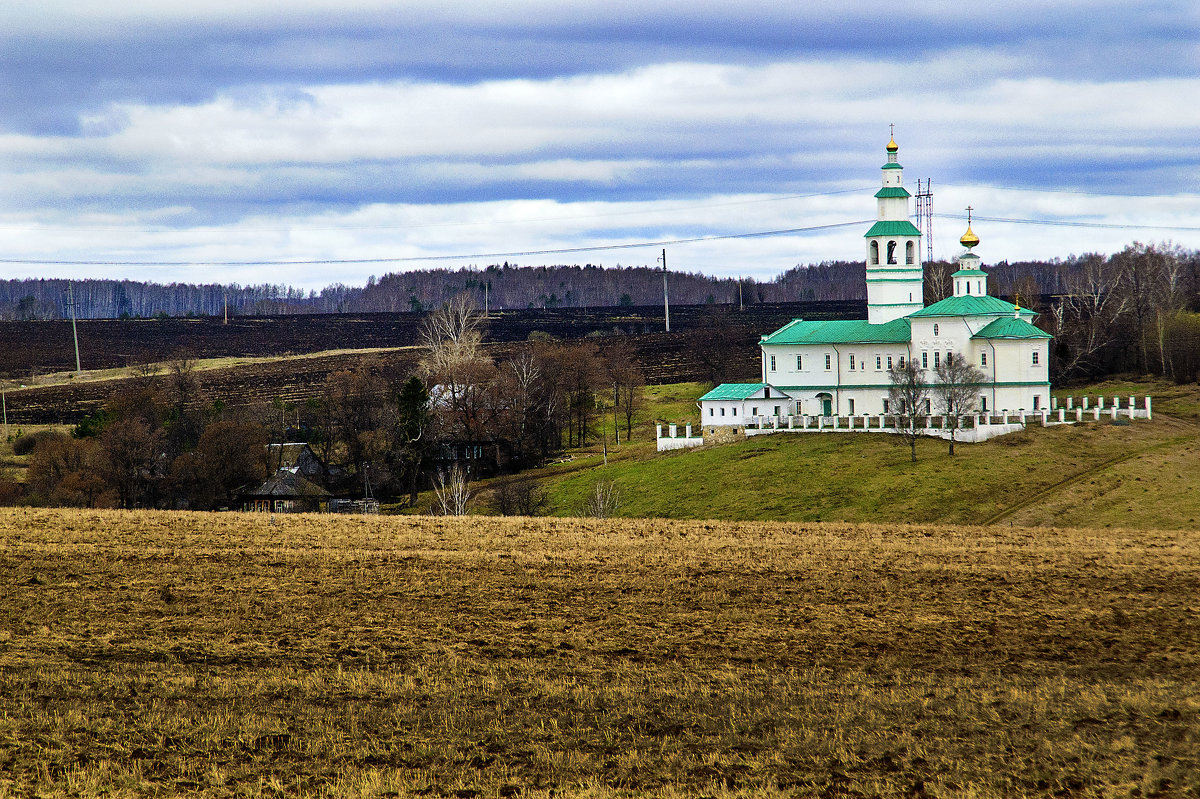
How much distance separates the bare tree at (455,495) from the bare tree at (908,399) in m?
21.4

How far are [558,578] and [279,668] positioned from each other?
8.43 metres

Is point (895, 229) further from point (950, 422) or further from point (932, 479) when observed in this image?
point (932, 479)

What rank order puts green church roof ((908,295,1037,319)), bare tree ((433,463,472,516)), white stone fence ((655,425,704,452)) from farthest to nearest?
white stone fence ((655,425,704,452))
green church roof ((908,295,1037,319))
bare tree ((433,463,472,516))

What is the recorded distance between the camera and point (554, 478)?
67375 millimetres

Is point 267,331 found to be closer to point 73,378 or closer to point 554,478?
point 73,378

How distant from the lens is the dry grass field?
14.5m

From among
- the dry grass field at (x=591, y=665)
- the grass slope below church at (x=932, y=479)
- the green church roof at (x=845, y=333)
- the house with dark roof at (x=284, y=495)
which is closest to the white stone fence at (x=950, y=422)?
the grass slope below church at (x=932, y=479)

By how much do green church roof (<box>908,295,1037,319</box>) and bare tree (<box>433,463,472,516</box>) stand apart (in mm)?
27124

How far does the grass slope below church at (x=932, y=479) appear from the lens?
1869 inches

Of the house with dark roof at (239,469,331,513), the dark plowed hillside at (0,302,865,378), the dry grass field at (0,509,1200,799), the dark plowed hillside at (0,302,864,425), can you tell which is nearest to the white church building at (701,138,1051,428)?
the house with dark roof at (239,469,331,513)

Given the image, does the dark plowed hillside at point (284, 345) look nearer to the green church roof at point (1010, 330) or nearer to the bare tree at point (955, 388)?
the bare tree at point (955, 388)

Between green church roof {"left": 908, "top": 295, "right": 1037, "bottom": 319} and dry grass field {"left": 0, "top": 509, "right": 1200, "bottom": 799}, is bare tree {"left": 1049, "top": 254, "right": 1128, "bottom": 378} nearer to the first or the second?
green church roof {"left": 908, "top": 295, "right": 1037, "bottom": 319}

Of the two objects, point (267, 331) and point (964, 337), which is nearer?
point (964, 337)

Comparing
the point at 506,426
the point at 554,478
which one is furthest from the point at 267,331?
the point at 554,478
